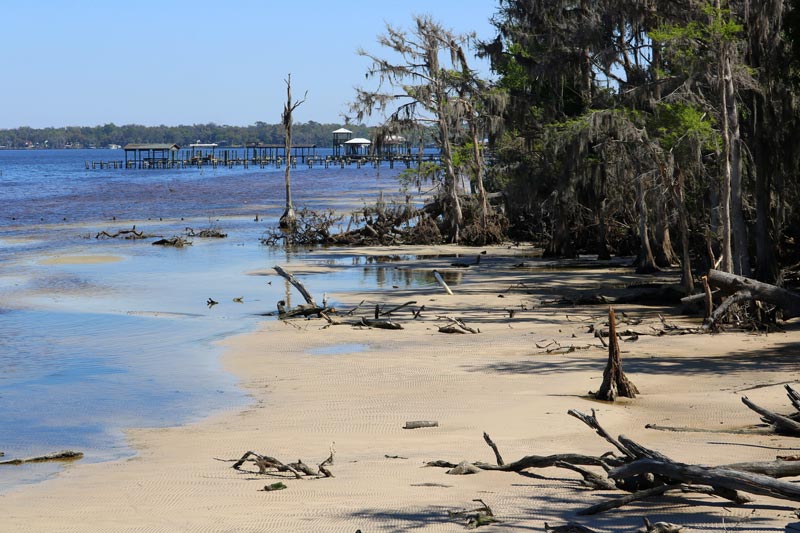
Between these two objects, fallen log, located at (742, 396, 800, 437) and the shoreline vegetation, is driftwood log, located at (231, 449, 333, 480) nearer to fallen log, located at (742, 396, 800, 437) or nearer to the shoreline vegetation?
the shoreline vegetation

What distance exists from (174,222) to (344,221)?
1042 cm

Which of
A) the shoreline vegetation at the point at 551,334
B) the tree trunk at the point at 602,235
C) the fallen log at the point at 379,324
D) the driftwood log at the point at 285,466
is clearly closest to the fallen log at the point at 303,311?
the shoreline vegetation at the point at 551,334

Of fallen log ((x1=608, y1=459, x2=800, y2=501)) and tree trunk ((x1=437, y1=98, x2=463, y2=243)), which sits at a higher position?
tree trunk ((x1=437, y1=98, x2=463, y2=243))

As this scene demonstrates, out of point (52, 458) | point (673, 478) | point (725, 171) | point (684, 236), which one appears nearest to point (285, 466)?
point (52, 458)

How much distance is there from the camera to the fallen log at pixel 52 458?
11.2 metres

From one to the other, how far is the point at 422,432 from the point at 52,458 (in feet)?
12.6

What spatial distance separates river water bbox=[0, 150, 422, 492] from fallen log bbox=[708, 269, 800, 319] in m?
7.61

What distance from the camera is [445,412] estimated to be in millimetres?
13055

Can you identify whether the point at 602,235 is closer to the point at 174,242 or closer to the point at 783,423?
the point at 174,242

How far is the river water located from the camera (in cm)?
1340

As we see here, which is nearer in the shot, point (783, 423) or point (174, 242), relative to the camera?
point (783, 423)

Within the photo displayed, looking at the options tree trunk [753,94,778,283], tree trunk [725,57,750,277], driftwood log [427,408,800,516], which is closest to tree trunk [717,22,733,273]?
tree trunk [725,57,750,277]

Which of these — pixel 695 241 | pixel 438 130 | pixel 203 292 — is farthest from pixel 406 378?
pixel 438 130

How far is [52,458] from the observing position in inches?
447
